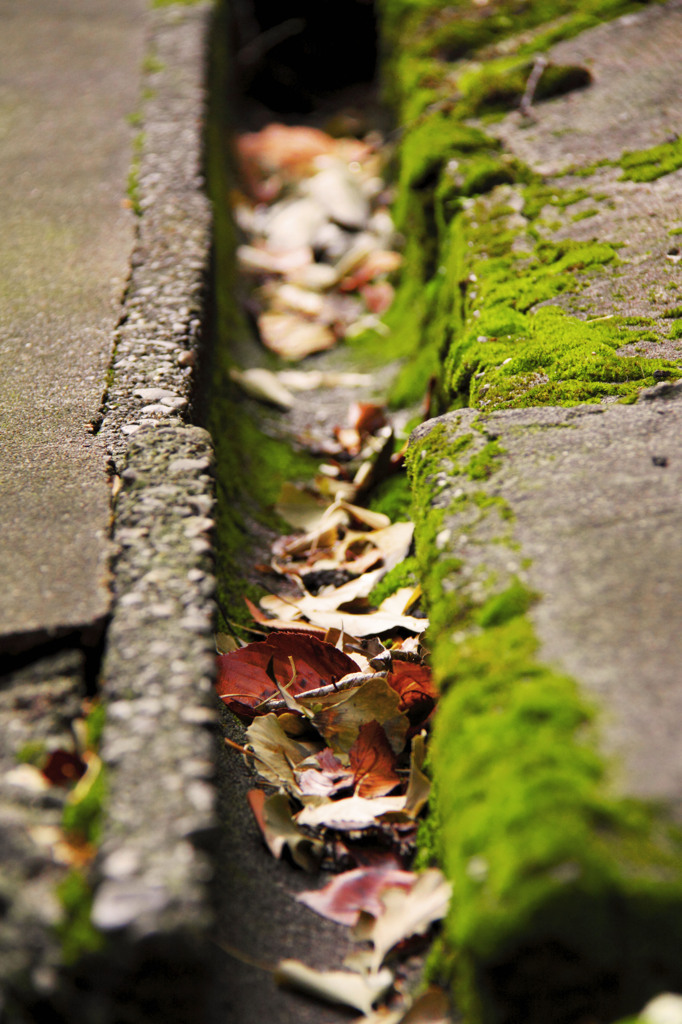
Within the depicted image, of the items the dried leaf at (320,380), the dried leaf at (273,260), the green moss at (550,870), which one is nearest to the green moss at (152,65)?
the dried leaf at (273,260)

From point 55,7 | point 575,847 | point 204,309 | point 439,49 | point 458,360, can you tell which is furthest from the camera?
point 55,7

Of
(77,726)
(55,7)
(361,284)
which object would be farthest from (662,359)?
(55,7)

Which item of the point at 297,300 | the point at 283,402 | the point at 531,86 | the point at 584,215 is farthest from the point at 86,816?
the point at 531,86

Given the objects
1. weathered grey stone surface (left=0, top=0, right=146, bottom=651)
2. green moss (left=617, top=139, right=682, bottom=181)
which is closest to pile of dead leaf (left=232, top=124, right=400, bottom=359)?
weathered grey stone surface (left=0, top=0, right=146, bottom=651)

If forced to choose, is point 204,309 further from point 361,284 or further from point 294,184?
point 294,184

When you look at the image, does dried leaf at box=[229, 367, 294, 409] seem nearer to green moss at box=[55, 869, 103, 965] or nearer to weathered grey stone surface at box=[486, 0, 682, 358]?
weathered grey stone surface at box=[486, 0, 682, 358]

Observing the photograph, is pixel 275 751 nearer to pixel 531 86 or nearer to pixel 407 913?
pixel 407 913

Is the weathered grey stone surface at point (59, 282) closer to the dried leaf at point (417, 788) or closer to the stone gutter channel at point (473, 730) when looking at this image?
the stone gutter channel at point (473, 730)
